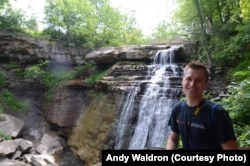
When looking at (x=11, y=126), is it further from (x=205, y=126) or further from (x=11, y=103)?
(x=205, y=126)

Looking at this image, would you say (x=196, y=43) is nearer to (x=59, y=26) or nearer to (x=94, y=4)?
(x=59, y=26)

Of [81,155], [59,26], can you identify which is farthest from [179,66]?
[59,26]

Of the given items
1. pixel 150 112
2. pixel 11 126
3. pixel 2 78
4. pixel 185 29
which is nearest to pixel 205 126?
pixel 150 112

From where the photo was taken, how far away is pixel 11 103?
1694cm

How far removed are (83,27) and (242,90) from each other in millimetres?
16087

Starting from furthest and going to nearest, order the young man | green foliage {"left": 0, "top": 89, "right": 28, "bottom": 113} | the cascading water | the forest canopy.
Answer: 1. green foliage {"left": 0, "top": 89, "right": 28, "bottom": 113}
2. the cascading water
3. the forest canopy
4. the young man

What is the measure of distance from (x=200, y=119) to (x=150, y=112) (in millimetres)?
10238

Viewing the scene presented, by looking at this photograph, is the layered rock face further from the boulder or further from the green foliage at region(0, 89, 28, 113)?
the boulder

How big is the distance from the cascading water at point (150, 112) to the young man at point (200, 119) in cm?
913

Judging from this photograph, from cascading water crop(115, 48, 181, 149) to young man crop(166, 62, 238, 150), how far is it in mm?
9126

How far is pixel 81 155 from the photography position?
1362cm

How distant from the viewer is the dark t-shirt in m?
1.83
